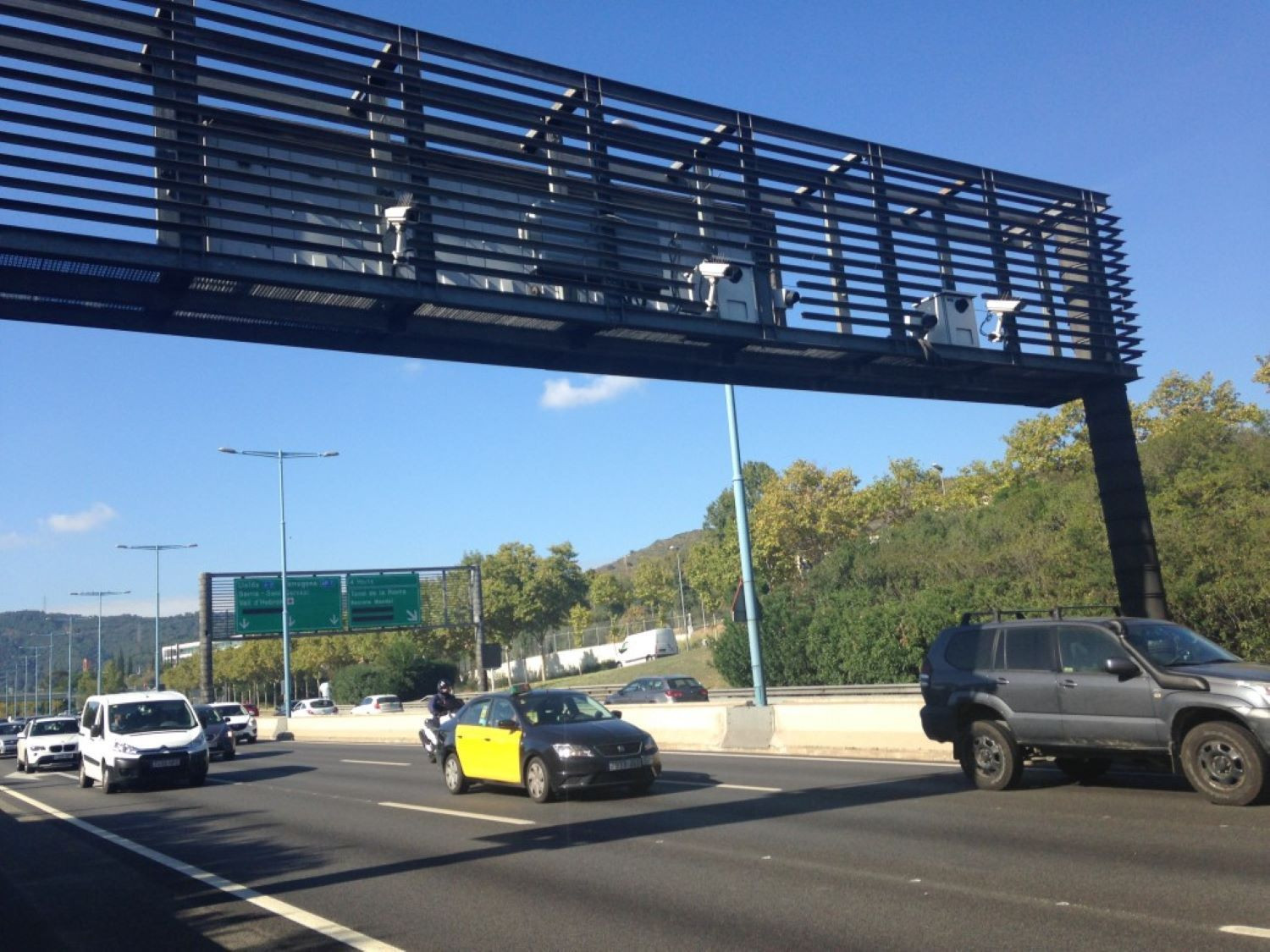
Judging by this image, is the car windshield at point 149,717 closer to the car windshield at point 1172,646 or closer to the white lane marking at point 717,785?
the white lane marking at point 717,785

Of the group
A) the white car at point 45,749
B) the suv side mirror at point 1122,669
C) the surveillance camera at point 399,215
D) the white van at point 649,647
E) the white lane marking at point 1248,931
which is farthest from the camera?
the white van at point 649,647

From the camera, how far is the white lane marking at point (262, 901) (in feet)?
23.3

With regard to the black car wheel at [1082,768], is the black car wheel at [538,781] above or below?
above

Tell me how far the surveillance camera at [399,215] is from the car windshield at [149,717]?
12.2m

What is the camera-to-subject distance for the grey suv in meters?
10.4

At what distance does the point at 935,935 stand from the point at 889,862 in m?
2.33

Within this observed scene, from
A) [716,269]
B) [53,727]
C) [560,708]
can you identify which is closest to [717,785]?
[560,708]

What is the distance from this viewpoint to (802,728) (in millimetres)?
18891

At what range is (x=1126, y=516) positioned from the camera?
17.5 metres

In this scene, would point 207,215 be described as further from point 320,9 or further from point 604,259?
point 604,259

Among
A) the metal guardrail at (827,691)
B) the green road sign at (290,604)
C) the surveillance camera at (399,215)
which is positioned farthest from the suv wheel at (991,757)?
the green road sign at (290,604)

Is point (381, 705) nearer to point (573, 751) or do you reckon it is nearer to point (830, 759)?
point (830, 759)

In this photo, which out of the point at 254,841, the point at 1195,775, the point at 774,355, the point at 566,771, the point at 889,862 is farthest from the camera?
the point at 774,355

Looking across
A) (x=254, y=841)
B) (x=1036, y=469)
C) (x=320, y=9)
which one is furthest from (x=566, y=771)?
(x=1036, y=469)
